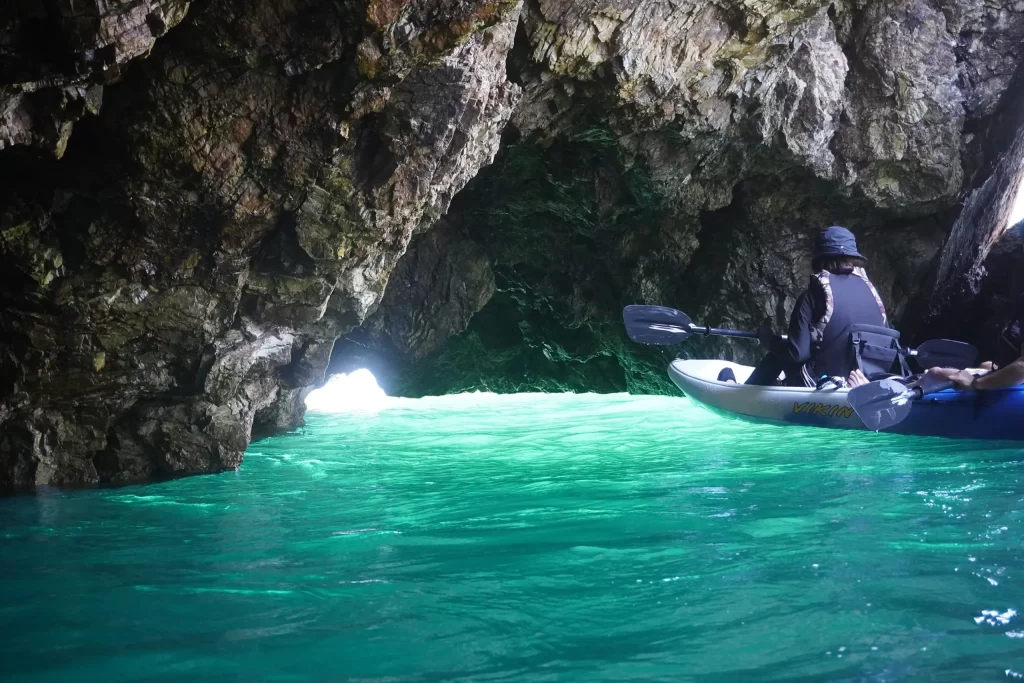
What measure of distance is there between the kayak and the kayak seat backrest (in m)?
0.40

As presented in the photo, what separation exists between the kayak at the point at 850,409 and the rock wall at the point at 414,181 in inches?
85.5

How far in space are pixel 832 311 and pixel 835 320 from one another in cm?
Answer: 8

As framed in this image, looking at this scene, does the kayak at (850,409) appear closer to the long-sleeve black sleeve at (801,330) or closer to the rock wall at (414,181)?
the long-sleeve black sleeve at (801,330)

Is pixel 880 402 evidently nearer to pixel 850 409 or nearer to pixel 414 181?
pixel 850 409

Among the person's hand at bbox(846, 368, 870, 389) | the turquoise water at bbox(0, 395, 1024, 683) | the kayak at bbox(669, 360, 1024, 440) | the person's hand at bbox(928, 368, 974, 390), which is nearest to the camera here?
the turquoise water at bbox(0, 395, 1024, 683)

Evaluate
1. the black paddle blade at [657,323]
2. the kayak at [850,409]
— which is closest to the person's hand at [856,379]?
the kayak at [850,409]

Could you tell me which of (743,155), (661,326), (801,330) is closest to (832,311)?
(801,330)

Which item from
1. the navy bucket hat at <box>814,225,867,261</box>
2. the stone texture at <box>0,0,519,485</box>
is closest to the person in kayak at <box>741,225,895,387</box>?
the navy bucket hat at <box>814,225,867,261</box>

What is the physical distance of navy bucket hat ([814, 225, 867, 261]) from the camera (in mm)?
6520

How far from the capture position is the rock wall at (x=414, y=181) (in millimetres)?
4480

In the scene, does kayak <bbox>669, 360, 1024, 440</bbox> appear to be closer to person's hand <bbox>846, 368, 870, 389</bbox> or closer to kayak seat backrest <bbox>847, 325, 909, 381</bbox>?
person's hand <bbox>846, 368, 870, 389</bbox>

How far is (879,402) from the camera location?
553 cm

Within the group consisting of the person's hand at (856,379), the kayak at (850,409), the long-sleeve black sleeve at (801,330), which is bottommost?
the kayak at (850,409)

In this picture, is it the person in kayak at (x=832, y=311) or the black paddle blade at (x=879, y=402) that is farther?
the person in kayak at (x=832, y=311)
